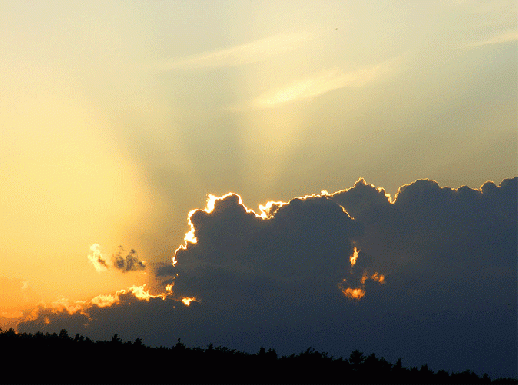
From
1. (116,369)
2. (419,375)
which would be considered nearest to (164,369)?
(116,369)

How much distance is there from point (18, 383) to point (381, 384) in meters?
75.8

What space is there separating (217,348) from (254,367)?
808 inches

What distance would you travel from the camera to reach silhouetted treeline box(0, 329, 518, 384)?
4296 inches

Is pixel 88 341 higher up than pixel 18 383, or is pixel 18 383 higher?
pixel 88 341

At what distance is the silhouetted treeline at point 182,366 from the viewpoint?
109 m

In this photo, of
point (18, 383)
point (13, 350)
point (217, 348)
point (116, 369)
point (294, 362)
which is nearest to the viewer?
point (18, 383)

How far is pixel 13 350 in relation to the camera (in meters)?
121

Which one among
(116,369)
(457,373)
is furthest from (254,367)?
(457,373)

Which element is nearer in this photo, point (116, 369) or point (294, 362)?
point (116, 369)

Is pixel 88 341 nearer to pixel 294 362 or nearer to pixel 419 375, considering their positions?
pixel 294 362

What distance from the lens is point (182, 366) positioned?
120m

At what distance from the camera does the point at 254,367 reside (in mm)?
126938

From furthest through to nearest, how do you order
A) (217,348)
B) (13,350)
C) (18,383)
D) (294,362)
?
(217,348) < (294,362) < (13,350) < (18,383)

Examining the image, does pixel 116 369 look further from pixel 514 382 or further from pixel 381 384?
pixel 514 382
